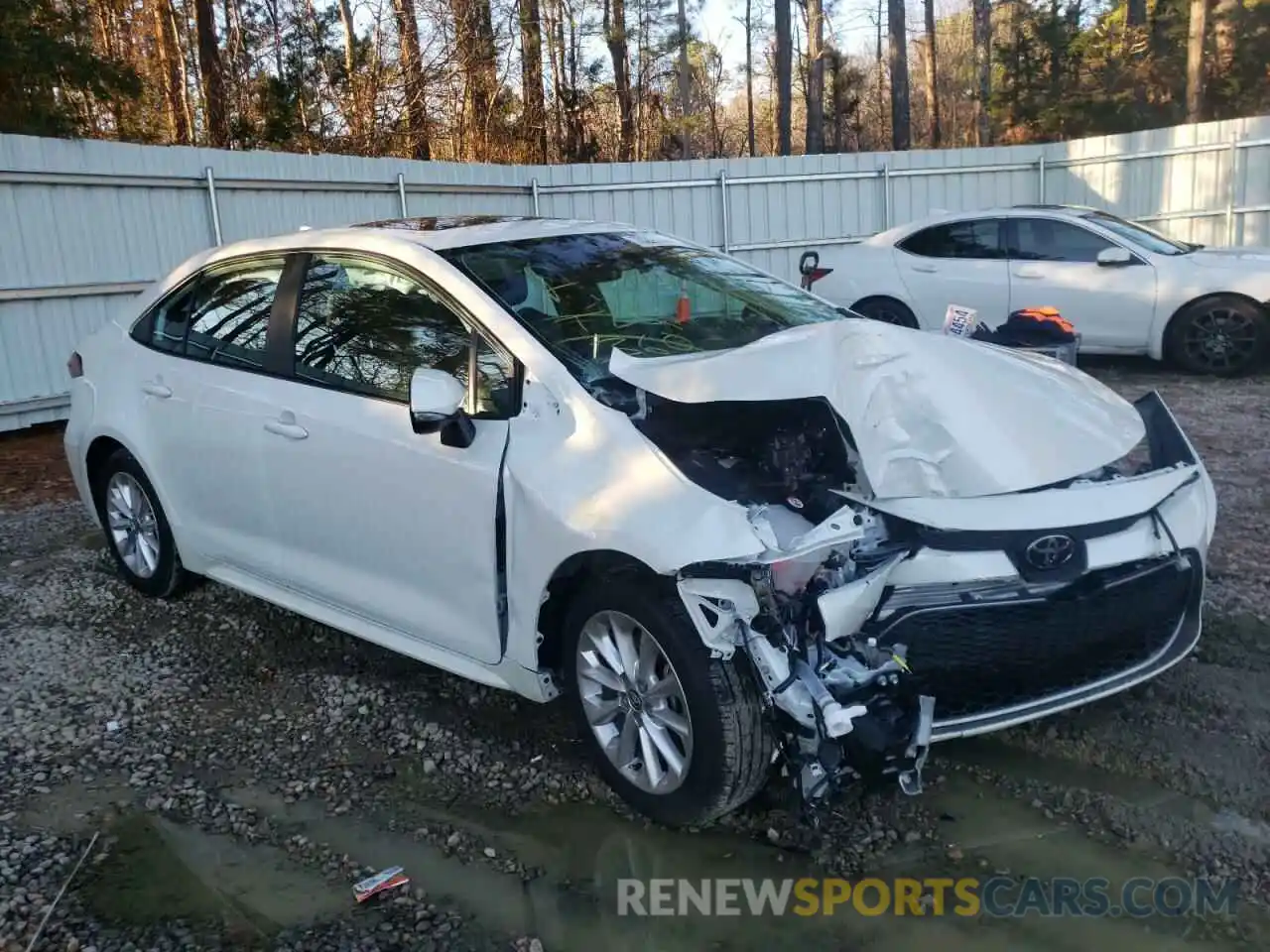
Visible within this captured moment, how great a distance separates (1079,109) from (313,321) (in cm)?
2200

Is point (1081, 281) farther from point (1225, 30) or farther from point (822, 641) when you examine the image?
point (1225, 30)

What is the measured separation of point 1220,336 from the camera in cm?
938

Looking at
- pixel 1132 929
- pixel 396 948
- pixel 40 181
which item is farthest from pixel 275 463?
pixel 40 181

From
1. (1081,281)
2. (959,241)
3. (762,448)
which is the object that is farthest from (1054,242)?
(762,448)

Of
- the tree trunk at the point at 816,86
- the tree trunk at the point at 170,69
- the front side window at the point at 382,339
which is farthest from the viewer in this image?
the tree trunk at the point at 816,86

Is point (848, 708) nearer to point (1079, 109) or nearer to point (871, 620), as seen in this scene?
point (871, 620)

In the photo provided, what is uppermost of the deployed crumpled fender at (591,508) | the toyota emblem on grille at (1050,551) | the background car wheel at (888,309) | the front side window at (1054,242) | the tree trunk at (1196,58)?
the tree trunk at (1196,58)

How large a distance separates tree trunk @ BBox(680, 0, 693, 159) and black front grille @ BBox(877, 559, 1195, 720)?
1021 inches

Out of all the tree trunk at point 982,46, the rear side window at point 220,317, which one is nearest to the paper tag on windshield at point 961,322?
the rear side window at point 220,317

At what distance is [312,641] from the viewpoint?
4684mm

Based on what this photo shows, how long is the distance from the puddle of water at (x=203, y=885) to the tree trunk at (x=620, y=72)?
963 inches

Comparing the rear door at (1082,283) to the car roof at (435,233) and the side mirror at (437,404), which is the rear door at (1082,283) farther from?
the side mirror at (437,404)

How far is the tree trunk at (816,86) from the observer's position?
24.8m

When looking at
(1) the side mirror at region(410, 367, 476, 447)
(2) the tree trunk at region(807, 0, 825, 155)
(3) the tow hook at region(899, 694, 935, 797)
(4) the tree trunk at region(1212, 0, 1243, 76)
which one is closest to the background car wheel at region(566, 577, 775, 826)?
(3) the tow hook at region(899, 694, 935, 797)
